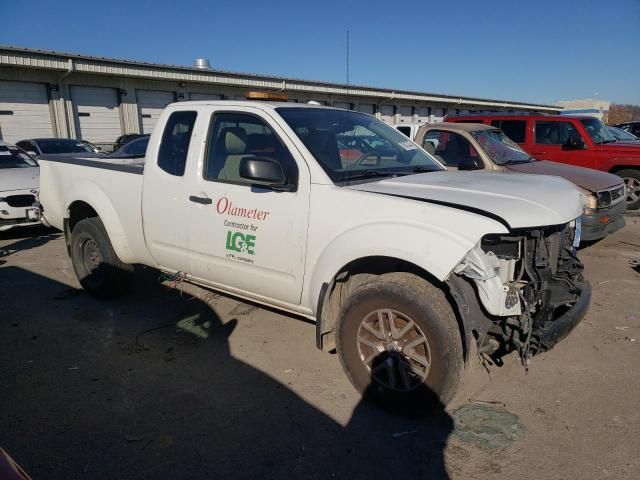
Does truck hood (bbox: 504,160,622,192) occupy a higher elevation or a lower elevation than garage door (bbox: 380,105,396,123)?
lower

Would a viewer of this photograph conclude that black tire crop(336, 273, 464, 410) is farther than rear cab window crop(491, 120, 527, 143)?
No

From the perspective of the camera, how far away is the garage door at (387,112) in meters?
31.6

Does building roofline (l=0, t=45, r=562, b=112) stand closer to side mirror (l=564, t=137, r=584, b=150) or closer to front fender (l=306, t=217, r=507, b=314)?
side mirror (l=564, t=137, r=584, b=150)

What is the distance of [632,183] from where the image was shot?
9625 mm

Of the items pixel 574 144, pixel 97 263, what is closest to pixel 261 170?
pixel 97 263

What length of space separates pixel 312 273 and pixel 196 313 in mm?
2041

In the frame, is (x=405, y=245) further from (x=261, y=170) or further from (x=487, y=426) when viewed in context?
(x=487, y=426)

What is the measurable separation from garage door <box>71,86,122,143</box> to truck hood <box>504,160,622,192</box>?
18276 mm

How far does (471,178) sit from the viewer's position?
11.6ft

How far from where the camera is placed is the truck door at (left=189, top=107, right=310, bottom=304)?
3.30 m

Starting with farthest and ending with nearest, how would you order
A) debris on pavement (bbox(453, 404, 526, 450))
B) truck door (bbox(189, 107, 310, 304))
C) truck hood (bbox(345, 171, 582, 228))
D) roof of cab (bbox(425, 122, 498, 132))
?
roof of cab (bbox(425, 122, 498, 132)) → truck door (bbox(189, 107, 310, 304)) → debris on pavement (bbox(453, 404, 526, 450)) → truck hood (bbox(345, 171, 582, 228))

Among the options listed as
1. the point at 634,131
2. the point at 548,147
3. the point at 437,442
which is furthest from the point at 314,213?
the point at 634,131

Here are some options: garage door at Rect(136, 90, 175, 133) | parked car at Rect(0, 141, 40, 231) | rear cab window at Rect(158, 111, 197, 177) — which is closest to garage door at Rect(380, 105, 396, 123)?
garage door at Rect(136, 90, 175, 133)

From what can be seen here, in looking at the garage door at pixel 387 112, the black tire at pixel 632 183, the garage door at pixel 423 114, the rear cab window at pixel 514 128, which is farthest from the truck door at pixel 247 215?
the garage door at pixel 423 114
